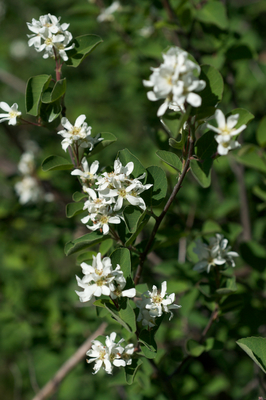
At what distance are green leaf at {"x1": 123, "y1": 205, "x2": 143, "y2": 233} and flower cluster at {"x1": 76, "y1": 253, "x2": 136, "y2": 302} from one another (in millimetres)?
116

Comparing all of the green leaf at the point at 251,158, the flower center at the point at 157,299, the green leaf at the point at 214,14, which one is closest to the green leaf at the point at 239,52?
the green leaf at the point at 214,14

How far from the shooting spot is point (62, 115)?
42.4 inches

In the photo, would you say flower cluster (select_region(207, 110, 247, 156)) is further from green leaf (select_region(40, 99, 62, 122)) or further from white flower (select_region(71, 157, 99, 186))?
green leaf (select_region(40, 99, 62, 122))

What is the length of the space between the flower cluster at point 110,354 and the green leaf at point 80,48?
2.69 feet

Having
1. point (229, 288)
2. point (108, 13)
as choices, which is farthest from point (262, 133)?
point (108, 13)

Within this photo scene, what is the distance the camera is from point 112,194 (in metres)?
0.87

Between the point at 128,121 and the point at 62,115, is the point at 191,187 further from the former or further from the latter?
the point at 128,121

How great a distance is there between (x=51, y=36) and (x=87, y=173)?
415 mm

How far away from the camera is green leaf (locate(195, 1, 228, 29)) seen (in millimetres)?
1531

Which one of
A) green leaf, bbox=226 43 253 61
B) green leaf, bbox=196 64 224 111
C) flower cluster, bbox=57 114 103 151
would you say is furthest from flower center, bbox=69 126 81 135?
green leaf, bbox=226 43 253 61

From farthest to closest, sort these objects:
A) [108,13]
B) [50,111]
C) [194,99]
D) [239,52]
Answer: [108,13]
[239,52]
[50,111]
[194,99]

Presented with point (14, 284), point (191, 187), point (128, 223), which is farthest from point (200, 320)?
point (14, 284)

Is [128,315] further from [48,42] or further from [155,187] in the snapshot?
[48,42]

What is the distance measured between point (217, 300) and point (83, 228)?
1168 mm
